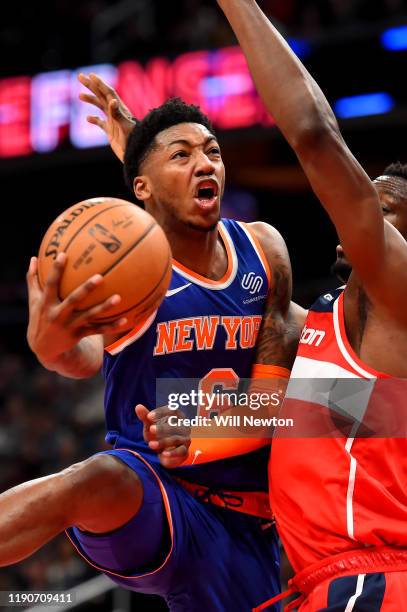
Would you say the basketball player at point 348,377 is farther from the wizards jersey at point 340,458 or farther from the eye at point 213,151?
the eye at point 213,151

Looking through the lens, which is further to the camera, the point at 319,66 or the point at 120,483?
the point at 319,66

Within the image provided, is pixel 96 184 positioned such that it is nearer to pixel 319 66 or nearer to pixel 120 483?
pixel 319 66

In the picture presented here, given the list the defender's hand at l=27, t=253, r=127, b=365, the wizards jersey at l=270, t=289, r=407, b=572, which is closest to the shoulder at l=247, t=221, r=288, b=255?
→ the wizards jersey at l=270, t=289, r=407, b=572

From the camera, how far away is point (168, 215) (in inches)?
155

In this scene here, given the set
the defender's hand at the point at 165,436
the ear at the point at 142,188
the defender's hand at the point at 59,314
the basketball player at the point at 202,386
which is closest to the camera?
the defender's hand at the point at 59,314

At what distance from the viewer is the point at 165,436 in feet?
10.9

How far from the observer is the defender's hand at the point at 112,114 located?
441cm

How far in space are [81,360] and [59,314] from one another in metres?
0.80

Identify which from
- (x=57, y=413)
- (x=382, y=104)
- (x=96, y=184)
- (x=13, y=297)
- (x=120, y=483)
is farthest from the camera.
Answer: (x=96, y=184)

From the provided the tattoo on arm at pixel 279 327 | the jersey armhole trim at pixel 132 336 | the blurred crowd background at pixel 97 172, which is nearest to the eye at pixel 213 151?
the tattoo on arm at pixel 279 327

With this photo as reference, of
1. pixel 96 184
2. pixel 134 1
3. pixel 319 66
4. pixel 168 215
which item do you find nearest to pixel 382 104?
pixel 319 66

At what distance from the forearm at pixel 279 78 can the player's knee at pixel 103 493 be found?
1.28 metres

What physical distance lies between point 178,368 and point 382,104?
633 centimetres

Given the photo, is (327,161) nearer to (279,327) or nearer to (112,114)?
(279,327)
